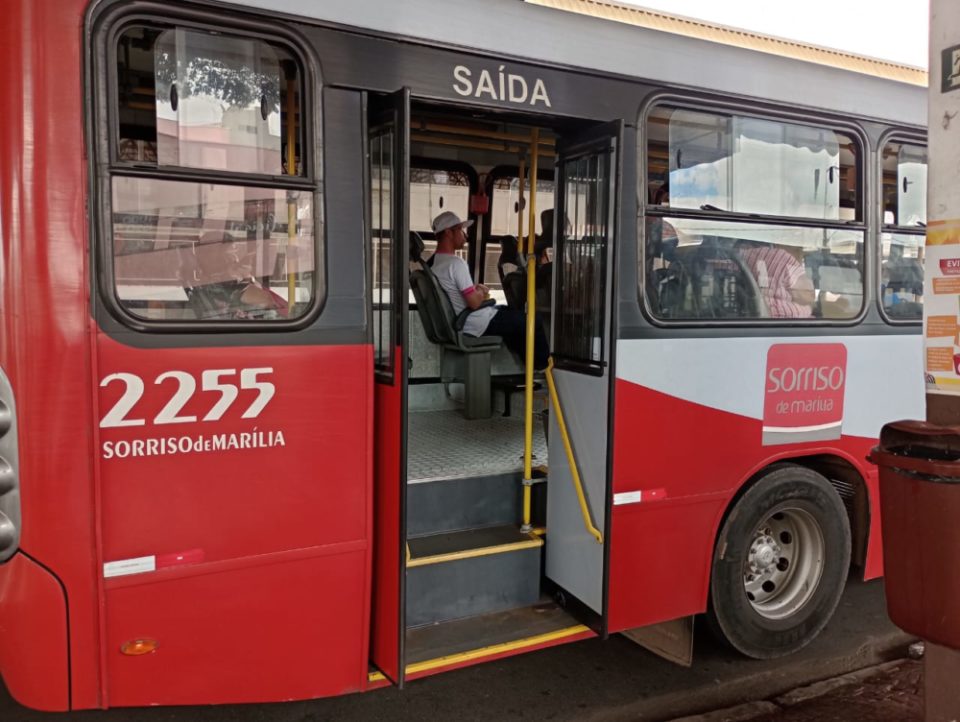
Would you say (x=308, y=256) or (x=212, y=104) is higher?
(x=212, y=104)

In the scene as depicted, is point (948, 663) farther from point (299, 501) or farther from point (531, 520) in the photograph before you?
point (299, 501)

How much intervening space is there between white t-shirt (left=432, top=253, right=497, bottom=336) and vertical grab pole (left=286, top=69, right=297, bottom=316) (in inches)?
100

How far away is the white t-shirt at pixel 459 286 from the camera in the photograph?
5188 millimetres

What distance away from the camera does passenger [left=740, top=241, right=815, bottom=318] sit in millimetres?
3650

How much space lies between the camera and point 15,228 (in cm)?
232

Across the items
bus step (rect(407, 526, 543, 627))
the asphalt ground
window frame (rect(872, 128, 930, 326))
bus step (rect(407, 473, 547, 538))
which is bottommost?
the asphalt ground

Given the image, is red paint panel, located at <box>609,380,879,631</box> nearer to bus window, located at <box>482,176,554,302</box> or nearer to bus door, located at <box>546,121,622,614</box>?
bus door, located at <box>546,121,622,614</box>

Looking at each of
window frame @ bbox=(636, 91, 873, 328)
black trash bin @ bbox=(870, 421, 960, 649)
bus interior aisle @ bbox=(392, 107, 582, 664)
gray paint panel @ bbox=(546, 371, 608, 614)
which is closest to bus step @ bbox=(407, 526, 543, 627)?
bus interior aisle @ bbox=(392, 107, 582, 664)

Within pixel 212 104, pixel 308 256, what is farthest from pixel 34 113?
pixel 308 256

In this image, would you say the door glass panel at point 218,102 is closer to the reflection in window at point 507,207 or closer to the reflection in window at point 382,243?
the reflection in window at point 382,243

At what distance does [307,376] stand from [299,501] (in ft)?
1.39

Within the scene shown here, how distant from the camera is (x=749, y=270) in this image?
364cm

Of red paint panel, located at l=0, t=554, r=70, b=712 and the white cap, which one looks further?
the white cap

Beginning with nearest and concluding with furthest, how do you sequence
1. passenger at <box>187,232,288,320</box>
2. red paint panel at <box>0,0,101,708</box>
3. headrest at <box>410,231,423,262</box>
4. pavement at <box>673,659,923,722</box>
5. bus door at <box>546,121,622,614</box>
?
1. red paint panel at <box>0,0,101,708</box>
2. passenger at <box>187,232,288,320</box>
3. bus door at <box>546,121,622,614</box>
4. pavement at <box>673,659,923,722</box>
5. headrest at <box>410,231,423,262</box>
